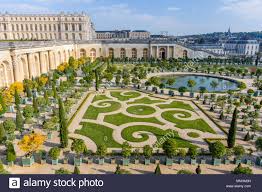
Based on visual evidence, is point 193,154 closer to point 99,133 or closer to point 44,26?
point 99,133

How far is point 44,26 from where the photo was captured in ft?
397

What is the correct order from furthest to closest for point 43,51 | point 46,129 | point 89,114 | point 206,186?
point 43,51
point 89,114
point 46,129
point 206,186

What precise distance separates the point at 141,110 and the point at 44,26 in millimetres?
97505

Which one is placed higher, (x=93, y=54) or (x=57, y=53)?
(x=57, y=53)

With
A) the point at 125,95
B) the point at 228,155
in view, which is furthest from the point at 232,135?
the point at 125,95

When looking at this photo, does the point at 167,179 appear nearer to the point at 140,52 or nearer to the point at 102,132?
the point at 102,132

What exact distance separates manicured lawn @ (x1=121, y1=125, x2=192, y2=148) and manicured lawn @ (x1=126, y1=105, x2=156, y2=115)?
649 centimetres

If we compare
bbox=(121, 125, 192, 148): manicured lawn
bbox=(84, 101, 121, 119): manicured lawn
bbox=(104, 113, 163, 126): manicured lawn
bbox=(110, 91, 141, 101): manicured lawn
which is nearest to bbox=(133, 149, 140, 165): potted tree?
Result: bbox=(121, 125, 192, 148): manicured lawn

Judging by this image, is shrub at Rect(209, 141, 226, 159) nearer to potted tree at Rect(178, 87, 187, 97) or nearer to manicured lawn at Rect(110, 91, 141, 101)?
potted tree at Rect(178, 87, 187, 97)

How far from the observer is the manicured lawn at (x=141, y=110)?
4270 cm

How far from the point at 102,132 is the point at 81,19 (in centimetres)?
9851

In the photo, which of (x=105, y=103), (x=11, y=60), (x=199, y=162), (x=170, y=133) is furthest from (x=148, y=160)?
(x=11, y=60)

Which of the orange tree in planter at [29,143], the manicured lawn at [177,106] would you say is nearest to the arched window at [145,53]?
the manicured lawn at [177,106]

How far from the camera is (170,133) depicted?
33312 mm
